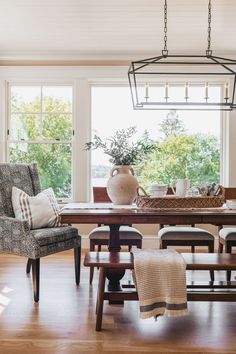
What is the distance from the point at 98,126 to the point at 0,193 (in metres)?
2.18

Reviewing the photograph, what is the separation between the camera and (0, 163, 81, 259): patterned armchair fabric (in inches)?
135

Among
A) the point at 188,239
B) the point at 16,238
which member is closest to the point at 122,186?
the point at 188,239

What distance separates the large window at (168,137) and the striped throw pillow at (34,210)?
1.84 metres

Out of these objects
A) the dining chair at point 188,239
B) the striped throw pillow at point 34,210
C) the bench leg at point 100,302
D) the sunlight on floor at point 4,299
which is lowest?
the sunlight on floor at point 4,299

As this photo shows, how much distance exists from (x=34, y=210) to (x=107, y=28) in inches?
82.0

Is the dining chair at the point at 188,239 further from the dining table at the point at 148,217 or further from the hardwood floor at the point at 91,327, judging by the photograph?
the dining table at the point at 148,217

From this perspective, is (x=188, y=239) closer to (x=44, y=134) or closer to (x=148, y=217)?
(x=148, y=217)

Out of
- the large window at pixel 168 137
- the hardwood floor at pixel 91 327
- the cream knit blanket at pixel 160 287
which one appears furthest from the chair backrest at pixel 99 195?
the cream knit blanket at pixel 160 287

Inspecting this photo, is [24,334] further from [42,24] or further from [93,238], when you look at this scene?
[42,24]

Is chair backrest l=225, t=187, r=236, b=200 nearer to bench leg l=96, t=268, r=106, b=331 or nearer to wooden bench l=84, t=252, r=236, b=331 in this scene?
wooden bench l=84, t=252, r=236, b=331

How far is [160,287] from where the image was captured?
2.62 meters

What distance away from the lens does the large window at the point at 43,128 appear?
18.4ft

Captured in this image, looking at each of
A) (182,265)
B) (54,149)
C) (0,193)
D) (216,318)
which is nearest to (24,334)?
(182,265)

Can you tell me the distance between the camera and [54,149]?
18.5 feet
